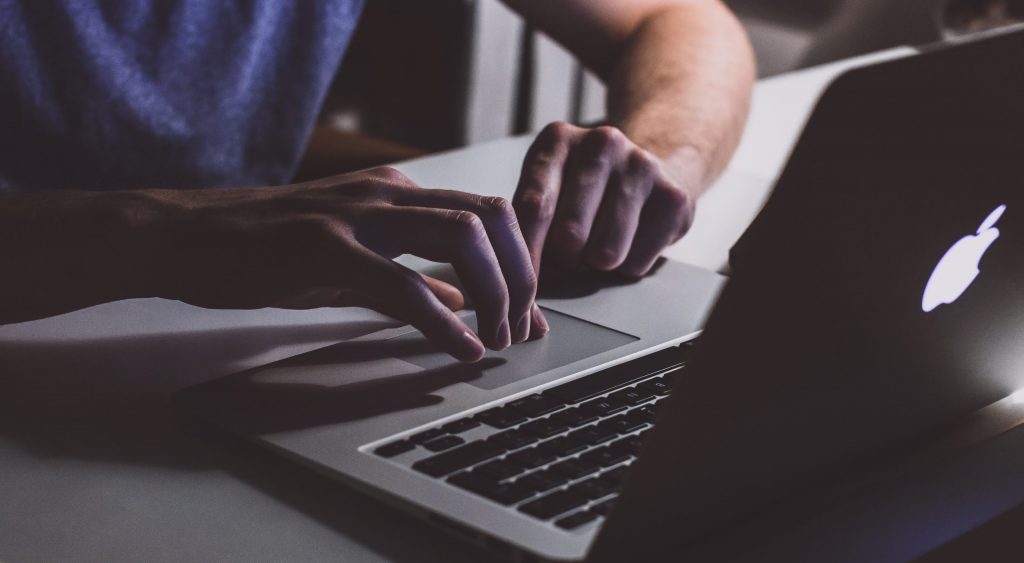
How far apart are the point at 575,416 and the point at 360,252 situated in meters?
0.16

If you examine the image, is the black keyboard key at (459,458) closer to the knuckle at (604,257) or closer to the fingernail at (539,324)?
the fingernail at (539,324)

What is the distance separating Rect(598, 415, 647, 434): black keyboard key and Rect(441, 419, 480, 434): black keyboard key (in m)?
0.06

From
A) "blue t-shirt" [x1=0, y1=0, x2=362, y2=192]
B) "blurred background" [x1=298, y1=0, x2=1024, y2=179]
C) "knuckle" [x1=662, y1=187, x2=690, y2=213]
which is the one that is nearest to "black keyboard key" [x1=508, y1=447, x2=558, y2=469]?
"knuckle" [x1=662, y1=187, x2=690, y2=213]

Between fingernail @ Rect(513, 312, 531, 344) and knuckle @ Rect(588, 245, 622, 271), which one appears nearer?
fingernail @ Rect(513, 312, 531, 344)

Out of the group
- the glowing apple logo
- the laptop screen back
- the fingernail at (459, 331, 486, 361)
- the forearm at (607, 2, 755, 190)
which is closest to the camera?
the laptop screen back

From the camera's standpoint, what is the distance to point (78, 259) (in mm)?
632

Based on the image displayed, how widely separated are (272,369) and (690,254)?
40cm

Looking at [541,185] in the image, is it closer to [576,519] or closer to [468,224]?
[468,224]

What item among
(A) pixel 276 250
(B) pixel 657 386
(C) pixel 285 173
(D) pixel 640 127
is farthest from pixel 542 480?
(C) pixel 285 173

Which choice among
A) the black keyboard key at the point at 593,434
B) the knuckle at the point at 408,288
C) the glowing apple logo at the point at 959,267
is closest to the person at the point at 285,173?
the knuckle at the point at 408,288

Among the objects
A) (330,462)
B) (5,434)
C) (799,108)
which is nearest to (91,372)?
(5,434)

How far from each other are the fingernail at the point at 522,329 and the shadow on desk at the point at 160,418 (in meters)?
0.09

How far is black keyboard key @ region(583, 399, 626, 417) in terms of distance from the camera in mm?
520

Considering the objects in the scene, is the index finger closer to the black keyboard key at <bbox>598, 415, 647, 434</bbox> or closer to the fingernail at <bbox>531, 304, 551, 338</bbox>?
the fingernail at <bbox>531, 304, 551, 338</bbox>
